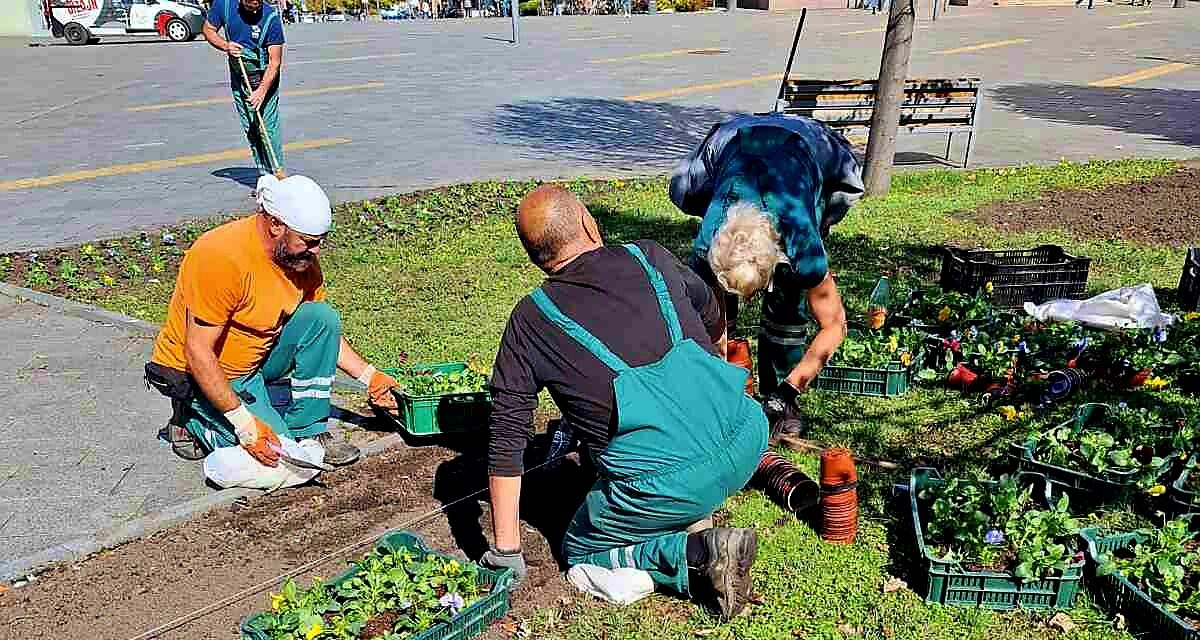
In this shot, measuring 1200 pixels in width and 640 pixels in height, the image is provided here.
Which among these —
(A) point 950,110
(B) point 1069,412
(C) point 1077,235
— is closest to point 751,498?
(B) point 1069,412

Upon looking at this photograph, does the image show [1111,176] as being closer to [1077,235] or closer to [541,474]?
[1077,235]

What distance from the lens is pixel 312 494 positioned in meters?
4.30

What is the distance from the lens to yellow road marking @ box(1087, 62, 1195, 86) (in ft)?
64.5

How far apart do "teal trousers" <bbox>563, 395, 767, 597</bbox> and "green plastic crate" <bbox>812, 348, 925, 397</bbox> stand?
1.83 m

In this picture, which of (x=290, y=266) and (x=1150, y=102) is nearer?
(x=290, y=266)

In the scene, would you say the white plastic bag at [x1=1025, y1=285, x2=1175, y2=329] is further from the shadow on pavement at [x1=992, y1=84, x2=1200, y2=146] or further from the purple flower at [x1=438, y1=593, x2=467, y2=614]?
the shadow on pavement at [x1=992, y1=84, x2=1200, y2=146]

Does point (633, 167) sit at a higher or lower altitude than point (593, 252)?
lower

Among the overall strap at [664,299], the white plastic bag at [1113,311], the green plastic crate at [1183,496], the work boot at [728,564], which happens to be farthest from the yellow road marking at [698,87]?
Result: the work boot at [728,564]

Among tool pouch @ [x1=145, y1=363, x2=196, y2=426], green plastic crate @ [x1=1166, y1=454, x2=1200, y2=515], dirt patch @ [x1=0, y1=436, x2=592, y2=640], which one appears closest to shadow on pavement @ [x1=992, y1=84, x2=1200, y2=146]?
green plastic crate @ [x1=1166, y1=454, x2=1200, y2=515]

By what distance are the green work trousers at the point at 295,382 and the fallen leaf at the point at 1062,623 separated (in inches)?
114

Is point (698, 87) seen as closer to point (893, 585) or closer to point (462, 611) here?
point (893, 585)

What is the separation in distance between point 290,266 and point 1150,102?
1669 centimetres

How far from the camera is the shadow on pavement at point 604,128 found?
12.2 metres

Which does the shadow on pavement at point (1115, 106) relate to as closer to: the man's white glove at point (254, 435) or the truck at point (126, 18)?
the man's white glove at point (254, 435)
